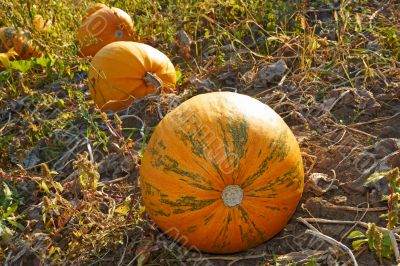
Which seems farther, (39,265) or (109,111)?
(109,111)

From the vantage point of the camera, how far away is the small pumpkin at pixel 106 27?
5.37 metres

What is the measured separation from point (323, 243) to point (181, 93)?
2.12 metres

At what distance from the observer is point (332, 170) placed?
10.1 ft

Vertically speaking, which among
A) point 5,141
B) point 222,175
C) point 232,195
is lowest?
point 5,141

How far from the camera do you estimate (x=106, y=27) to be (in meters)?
5.38

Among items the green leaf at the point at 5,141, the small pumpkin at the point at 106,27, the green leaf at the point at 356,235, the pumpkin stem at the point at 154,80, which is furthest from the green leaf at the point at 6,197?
the small pumpkin at the point at 106,27

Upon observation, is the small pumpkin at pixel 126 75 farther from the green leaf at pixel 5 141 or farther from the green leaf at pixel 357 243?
the green leaf at pixel 357 243

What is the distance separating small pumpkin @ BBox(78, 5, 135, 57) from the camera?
17.6 feet

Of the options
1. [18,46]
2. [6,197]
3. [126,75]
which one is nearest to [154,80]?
[126,75]

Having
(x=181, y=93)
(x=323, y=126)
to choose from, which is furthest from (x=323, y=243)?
A: (x=181, y=93)

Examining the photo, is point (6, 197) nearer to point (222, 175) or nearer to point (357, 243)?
point (222, 175)

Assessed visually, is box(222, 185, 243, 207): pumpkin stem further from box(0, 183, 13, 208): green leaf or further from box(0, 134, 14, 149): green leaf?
box(0, 134, 14, 149): green leaf

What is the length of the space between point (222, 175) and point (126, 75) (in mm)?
1912

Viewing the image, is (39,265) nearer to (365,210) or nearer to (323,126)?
(365,210)
